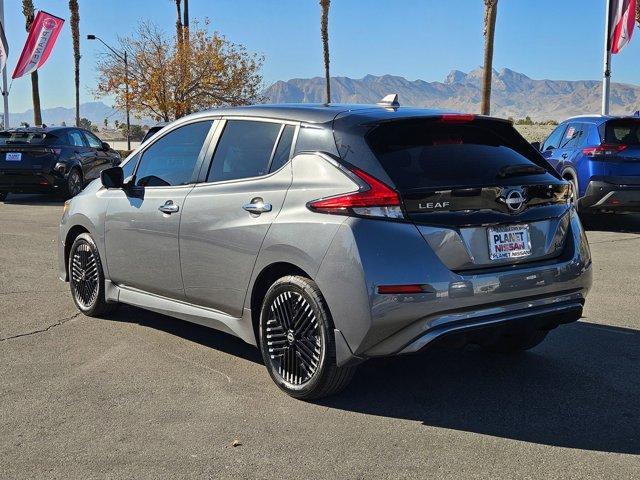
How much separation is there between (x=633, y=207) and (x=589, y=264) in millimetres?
7002

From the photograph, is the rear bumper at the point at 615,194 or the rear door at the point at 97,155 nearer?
the rear bumper at the point at 615,194

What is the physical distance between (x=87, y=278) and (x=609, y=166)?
7.76 metres

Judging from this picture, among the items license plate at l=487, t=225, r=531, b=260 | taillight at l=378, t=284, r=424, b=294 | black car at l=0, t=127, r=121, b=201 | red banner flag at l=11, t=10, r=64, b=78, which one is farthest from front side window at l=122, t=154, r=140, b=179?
red banner flag at l=11, t=10, r=64, b=78

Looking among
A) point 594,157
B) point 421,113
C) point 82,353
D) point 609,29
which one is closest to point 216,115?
point 421,113

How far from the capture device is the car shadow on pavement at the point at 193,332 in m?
5.48

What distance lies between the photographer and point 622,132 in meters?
11.1

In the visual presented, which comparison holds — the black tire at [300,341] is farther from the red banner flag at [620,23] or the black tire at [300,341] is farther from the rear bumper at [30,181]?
the red banner flag at [620,23]

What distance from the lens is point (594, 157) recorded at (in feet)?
36.2

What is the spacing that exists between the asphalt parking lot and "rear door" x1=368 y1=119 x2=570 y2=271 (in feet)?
2.92

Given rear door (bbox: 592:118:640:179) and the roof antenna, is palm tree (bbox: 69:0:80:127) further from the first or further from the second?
the roof antenna

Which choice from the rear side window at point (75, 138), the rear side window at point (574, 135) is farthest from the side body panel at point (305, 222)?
the rear side window at point (75, 138)

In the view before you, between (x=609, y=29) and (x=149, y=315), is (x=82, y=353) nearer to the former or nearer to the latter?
(x=149, y=315)

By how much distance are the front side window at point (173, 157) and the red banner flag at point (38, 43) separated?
2294 cm

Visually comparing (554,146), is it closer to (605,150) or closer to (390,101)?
(605,150)
